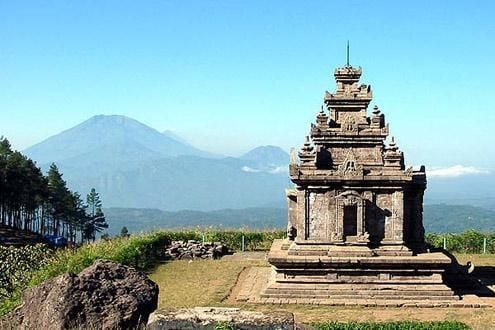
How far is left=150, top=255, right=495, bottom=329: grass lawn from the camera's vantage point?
17.5 metres

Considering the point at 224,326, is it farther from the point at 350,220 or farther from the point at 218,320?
the point at 350,220

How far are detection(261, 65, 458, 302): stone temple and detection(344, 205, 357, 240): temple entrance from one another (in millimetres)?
33

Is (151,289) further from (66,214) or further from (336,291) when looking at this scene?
(66,214)

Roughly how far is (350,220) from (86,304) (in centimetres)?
1181

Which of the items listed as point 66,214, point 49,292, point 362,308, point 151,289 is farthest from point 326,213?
point 66,214

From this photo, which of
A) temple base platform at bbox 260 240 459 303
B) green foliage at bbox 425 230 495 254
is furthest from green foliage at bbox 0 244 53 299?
green foliage at bbox 425 230 495 254

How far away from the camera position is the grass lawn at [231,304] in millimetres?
17469

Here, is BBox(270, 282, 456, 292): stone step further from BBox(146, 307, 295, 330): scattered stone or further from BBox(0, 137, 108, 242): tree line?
BBox(0, 137, 108, 242): tree line

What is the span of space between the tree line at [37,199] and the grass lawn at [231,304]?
2422 centimetres

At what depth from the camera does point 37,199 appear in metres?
50.8

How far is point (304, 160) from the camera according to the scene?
2125 centimetres

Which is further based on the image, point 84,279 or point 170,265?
point 170,265

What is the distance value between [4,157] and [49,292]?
40288 millimetres

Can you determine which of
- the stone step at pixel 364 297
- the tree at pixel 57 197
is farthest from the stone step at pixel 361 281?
the tree at pixel 57 197
